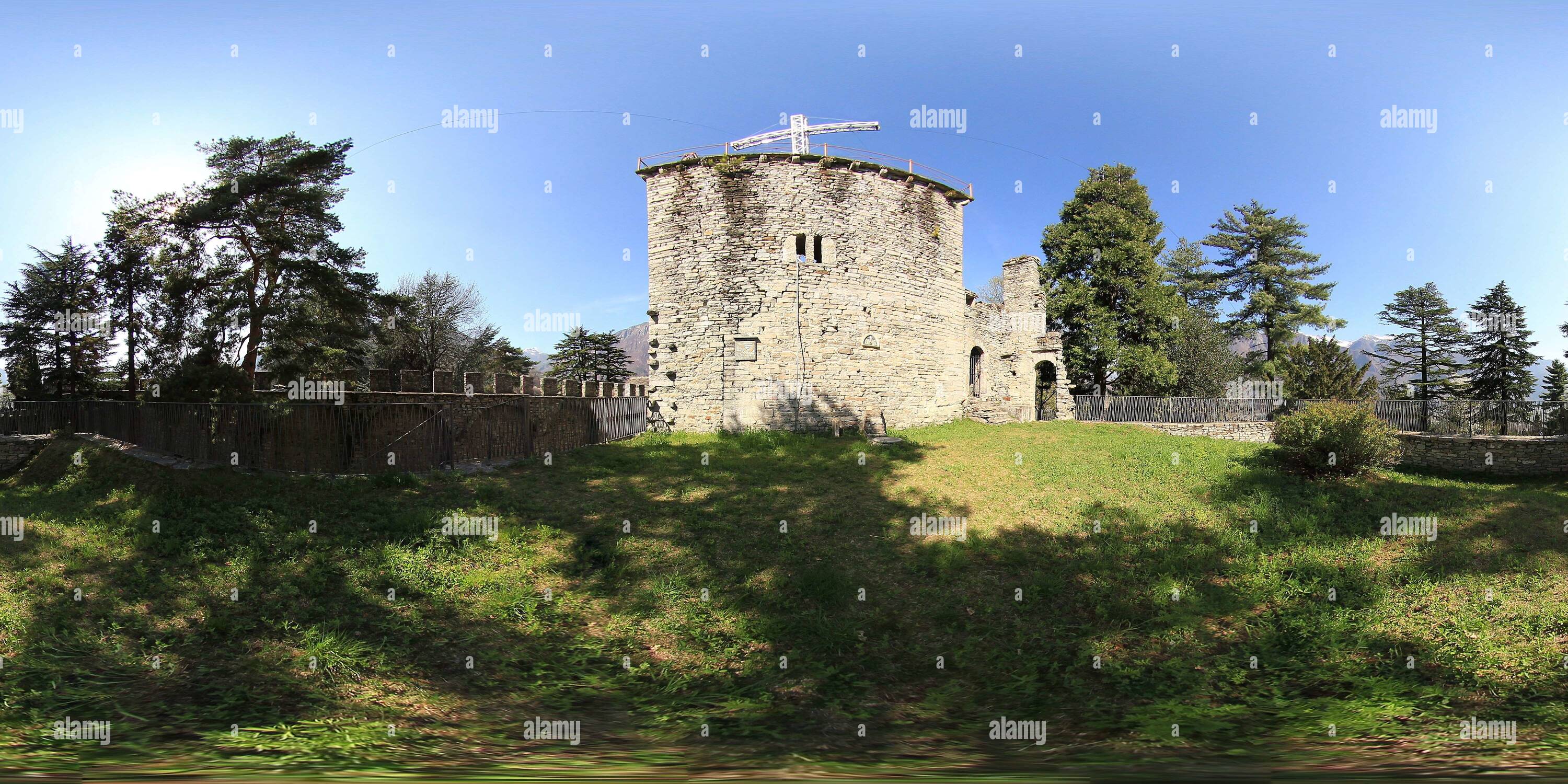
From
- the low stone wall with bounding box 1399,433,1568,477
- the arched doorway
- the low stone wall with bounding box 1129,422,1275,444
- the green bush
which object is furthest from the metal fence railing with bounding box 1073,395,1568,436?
the green bush

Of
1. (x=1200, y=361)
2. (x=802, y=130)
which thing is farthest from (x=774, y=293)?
(x=1200, y=361)

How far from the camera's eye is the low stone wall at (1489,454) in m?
16.8

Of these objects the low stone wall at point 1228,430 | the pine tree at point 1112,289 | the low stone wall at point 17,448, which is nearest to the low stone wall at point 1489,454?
the low stone wall at point 1228,430

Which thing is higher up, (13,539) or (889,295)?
(889,295)

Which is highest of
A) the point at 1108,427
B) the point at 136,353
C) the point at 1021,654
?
the point at 136,353

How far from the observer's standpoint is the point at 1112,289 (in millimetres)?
27297

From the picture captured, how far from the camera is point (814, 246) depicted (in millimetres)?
17641

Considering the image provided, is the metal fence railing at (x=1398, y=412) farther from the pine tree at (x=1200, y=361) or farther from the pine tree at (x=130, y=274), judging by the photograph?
the pine tree at (x=130, y=274)

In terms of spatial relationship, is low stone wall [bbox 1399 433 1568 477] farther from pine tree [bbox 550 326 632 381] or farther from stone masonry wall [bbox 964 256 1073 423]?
pine tree [bbox 550 326 632 381]

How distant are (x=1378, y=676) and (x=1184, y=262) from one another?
36.9 m

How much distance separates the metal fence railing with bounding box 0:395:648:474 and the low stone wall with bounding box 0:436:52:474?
9.31 feet

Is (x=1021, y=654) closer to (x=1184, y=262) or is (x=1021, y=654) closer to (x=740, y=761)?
(x=740, y=761)

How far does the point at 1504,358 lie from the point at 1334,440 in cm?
3059

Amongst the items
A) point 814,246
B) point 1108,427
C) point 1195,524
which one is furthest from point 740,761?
Result: point 1108,427
